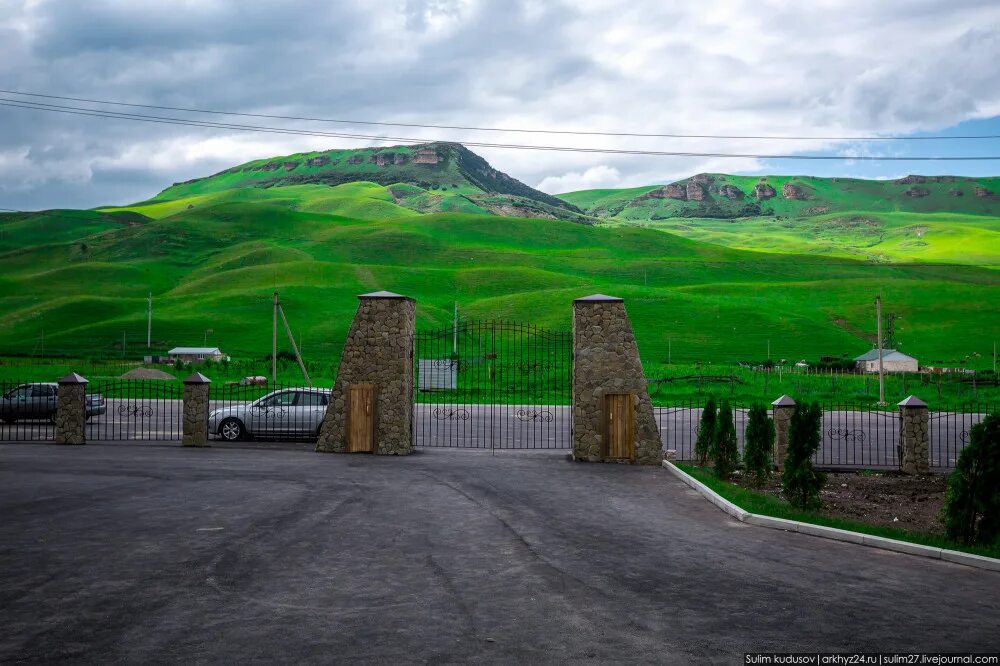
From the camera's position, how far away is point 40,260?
14125 centimetres

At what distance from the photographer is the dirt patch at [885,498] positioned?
14.3 m

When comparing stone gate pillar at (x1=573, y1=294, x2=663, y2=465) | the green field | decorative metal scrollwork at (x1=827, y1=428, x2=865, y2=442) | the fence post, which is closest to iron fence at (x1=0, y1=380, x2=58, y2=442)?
stone gate pillar at (x1=573, y1=294, x2=663, y2=465)

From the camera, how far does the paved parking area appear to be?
7109 millimetres

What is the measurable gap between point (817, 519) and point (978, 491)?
2214 mm

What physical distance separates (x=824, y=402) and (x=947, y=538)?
3185cm

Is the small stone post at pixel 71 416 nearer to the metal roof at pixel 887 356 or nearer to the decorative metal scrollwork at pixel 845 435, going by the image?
the decorative metal scrollwork at pixel 845 435

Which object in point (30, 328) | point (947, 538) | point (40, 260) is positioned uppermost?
point (40, 260)

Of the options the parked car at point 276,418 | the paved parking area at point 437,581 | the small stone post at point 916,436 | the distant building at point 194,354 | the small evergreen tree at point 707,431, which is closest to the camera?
the paved parking area at point 437,581

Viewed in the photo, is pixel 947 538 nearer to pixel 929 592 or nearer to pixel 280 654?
pixel 929 592

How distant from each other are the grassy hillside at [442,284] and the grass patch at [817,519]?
207 feet

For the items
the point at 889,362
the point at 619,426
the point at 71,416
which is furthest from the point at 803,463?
the point at 889,362

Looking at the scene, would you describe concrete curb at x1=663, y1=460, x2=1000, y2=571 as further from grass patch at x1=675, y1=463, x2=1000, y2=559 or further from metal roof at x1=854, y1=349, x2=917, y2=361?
metal roof at x1=854, y1=349, x2=917, y2=361

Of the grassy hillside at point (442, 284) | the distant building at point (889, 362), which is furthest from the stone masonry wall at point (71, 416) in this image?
the distant building at point (889, 362)

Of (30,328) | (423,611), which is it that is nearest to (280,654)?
(423,611)
